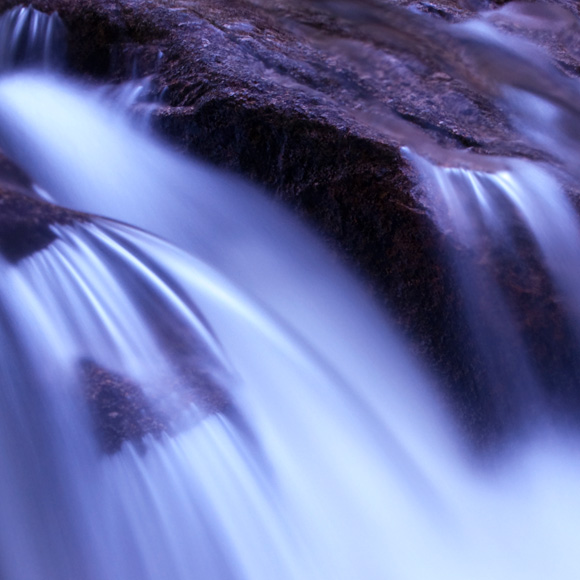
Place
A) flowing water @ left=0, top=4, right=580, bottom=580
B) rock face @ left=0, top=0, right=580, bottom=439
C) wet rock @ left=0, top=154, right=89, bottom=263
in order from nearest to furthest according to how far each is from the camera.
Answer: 1. flowing water @ left=0, top=4, right=580, bottom=580
2. wet rock @ left=0, top=154, right=89, bottom=263
3. rock face @ left=0, top=0, right=580, bottom=439

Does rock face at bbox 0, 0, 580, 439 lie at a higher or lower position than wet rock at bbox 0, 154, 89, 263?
higher

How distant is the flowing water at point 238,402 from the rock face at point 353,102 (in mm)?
106

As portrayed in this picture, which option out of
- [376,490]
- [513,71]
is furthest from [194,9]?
[376,490]

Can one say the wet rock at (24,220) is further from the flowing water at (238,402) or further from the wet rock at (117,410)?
the wet rock at (117,410)

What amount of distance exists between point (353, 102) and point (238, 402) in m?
1.52

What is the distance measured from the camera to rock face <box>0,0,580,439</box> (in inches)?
92.0

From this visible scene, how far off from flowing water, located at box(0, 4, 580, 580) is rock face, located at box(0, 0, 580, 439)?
0.35ft

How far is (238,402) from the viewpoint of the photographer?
1973mm

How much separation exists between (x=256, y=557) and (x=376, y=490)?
0.52 m

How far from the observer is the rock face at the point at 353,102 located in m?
2.34

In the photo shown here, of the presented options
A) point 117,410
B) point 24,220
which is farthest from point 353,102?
point 117,410

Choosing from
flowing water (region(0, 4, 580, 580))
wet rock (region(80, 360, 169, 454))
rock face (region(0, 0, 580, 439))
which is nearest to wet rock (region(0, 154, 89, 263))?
flowing water (region(0, 4, 580, 580))

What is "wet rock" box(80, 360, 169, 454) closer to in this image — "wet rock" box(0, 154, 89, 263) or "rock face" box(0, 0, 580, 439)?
"wet rock" box(0, 154, 89, 263)

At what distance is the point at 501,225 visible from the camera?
94.0 inches
